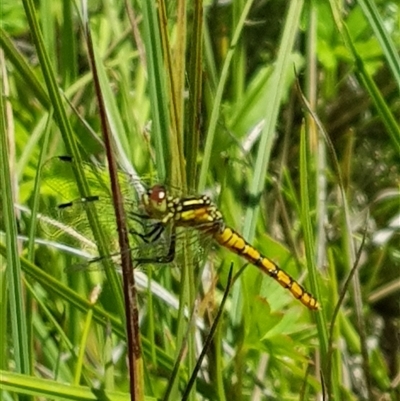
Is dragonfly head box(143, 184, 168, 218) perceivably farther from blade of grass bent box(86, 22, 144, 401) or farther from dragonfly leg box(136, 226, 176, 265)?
blade of grass bent box(86, 22, 144, 401)

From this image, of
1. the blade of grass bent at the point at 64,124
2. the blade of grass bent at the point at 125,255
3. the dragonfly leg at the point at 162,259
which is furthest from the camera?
the dragonfly leg at the point at 162,259

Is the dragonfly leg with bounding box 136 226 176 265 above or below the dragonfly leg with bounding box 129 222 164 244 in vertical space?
below

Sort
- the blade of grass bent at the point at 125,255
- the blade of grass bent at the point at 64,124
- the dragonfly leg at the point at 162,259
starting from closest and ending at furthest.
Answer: the blade of grass bent at the point at 125,255, the blade of grass bent at the point at 64,124, the dragonfly leg at the point at 162,259

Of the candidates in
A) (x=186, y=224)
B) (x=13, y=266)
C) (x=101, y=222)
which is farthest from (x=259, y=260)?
(x=13, y=266)

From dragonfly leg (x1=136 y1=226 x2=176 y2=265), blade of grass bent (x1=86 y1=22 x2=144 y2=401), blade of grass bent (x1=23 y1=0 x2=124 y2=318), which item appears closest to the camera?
blade of grass bent (x1=86 y1=22 x2=144 y2=401)

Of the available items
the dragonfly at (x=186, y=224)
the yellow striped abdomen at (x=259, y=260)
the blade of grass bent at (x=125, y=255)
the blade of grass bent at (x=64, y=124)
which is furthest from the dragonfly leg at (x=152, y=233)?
the blade of grass bent at (x=125, y=255)

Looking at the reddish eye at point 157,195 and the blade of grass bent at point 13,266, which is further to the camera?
the reddish eye at point 157,195

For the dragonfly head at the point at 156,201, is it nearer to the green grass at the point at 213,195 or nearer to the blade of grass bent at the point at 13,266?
the green grass at the point at 213,195

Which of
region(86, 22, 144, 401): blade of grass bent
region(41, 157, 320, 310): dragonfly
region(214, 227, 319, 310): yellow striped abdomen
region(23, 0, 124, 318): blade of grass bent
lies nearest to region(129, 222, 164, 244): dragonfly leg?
region(41, 157, 320, 310): dragonfly
